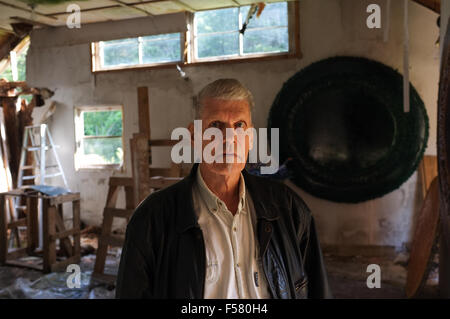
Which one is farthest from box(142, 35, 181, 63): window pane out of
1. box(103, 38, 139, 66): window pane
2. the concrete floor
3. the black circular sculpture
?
the concrete floor

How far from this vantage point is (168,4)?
4637mm

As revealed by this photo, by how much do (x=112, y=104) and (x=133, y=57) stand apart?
0.75m

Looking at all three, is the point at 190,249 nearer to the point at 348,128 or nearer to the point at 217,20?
the point at 348,128

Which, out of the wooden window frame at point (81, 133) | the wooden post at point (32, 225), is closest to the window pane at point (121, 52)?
the wooden window frame at point (81, 133)

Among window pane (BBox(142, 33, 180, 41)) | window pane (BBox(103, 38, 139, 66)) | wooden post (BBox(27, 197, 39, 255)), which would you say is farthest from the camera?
window pane (BBox(103, 38, 139, 66))

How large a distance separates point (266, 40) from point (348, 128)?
5.03 ft

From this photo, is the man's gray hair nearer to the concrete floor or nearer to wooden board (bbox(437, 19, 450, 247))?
wooden board (bbox(437, 19, 450, 247))

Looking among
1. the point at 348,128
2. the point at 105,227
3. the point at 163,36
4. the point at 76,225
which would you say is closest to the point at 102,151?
the point at 76,225

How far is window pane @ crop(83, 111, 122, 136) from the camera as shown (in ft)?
19.2

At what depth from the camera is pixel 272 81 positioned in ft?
16.5

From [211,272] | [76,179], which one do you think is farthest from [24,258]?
[211,272]

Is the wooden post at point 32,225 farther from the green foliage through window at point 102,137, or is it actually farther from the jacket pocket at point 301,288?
the jacket pocket at point 301,288

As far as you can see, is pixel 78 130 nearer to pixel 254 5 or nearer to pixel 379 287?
pixel 254 5

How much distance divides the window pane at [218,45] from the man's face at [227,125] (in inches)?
158
